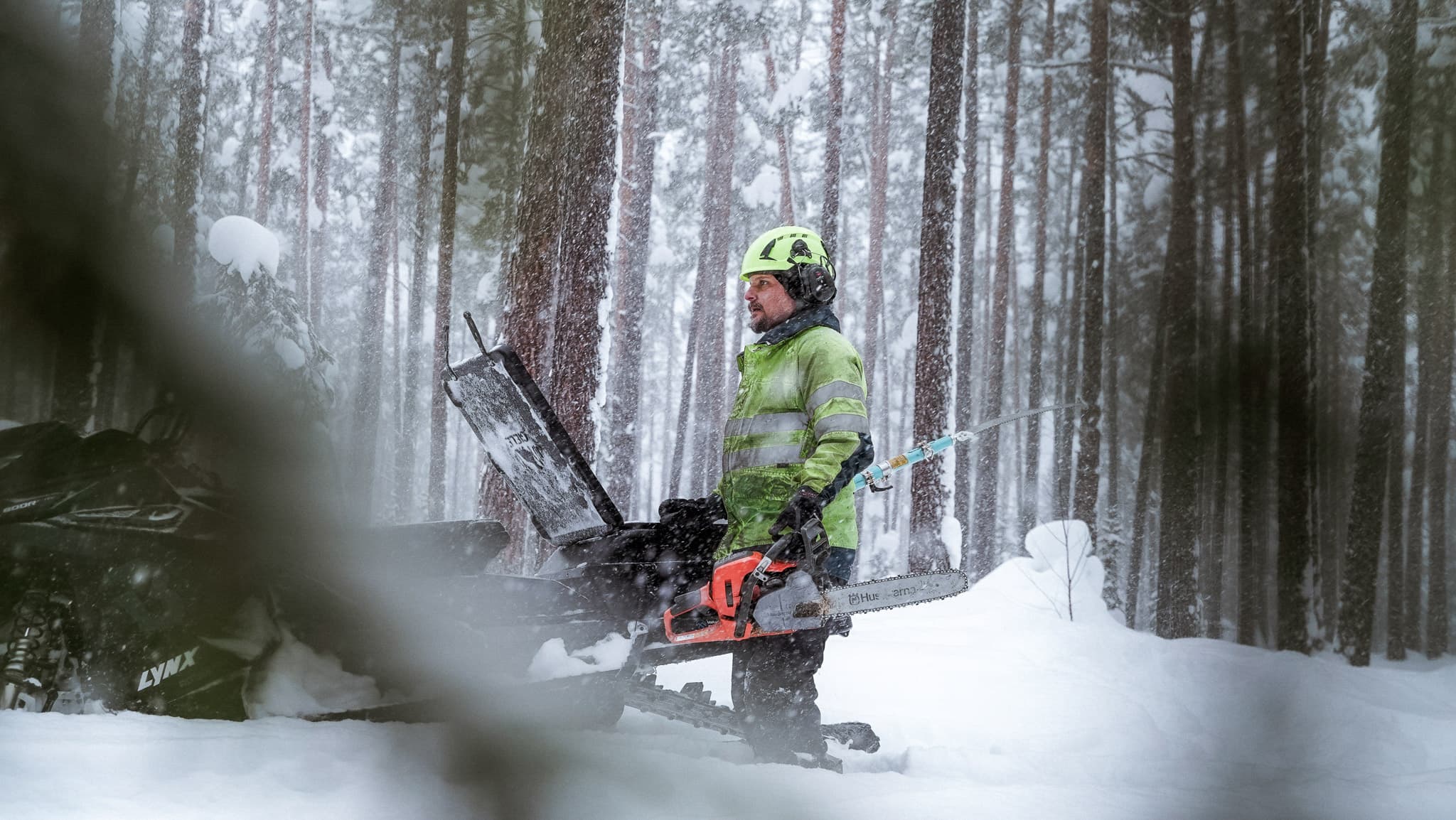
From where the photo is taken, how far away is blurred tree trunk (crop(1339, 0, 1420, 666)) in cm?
880

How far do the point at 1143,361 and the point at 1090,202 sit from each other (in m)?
4.20

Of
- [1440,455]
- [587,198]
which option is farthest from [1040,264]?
[587,198]

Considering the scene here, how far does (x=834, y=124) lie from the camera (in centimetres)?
1471

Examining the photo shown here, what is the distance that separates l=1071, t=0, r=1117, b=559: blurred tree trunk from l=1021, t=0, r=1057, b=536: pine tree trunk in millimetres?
3015

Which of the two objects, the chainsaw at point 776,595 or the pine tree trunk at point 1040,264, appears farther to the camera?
the pine tree trunk at point 1040,264

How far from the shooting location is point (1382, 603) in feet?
59.1

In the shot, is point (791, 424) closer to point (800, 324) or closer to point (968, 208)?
point (800, 324)

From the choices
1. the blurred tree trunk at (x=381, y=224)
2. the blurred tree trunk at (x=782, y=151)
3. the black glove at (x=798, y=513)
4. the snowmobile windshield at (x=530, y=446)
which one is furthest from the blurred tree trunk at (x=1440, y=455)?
the blurred tree trunk at (x=381, y=224)

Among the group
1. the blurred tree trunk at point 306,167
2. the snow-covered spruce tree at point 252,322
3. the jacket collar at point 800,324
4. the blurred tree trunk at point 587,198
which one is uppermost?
the blurred tree trunk at point 306,167

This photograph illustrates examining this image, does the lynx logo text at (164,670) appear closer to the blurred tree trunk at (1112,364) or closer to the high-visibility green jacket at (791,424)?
the high-visibility green jacket at (791,424)

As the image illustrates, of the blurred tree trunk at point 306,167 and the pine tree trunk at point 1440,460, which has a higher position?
the blurred tree trunk at point 306,167

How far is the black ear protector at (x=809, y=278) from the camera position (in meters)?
3.20

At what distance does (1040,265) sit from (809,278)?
53.3 ft

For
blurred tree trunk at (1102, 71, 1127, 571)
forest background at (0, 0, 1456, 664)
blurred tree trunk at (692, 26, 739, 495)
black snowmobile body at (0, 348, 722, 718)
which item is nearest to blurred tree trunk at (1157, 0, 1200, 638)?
forest background at (0, 0, 1456, 664)
